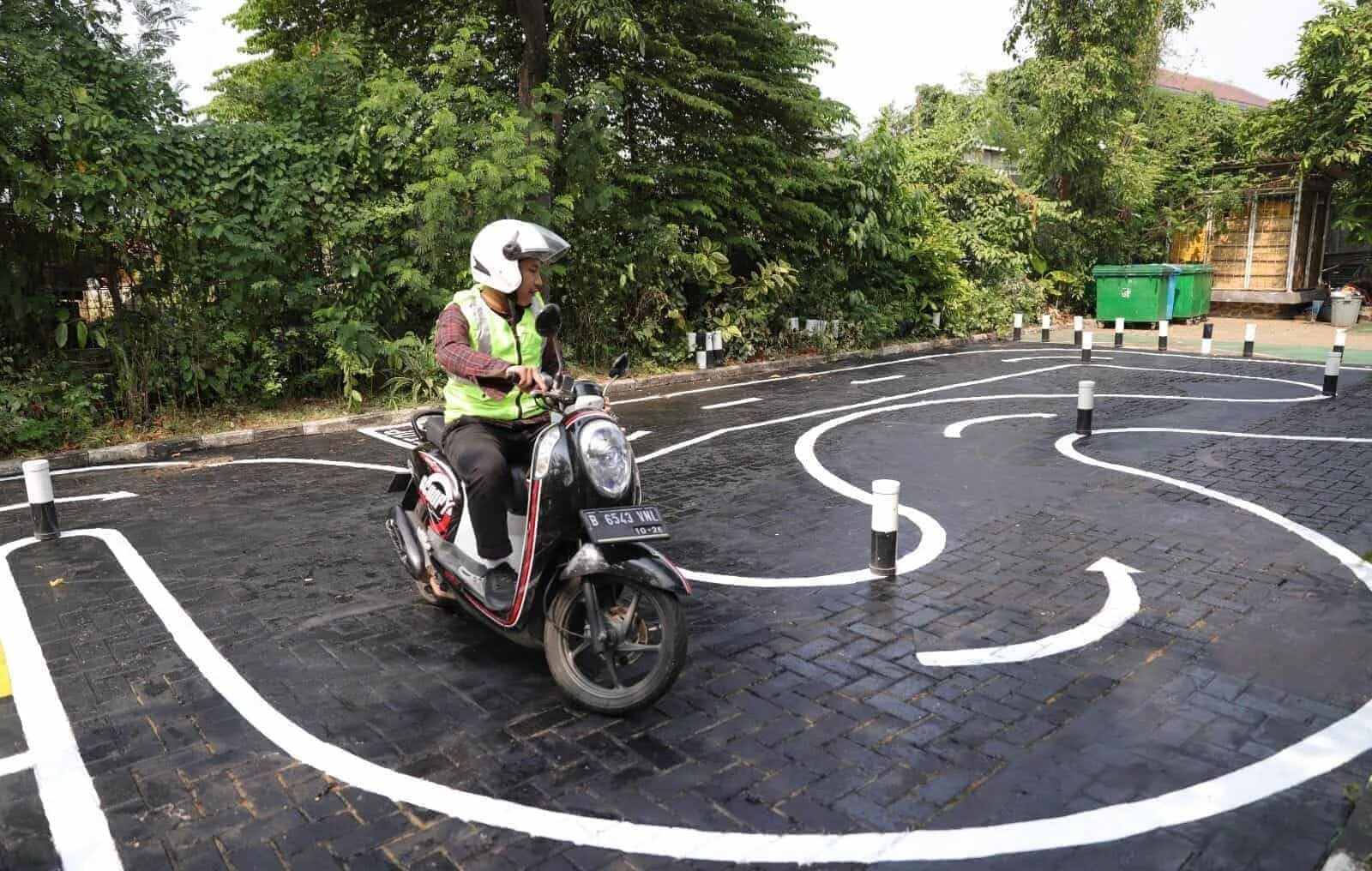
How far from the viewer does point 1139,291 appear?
21328 mm

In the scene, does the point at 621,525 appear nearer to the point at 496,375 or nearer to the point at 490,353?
the point at 496,375

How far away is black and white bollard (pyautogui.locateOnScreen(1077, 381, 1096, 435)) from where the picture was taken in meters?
9.62

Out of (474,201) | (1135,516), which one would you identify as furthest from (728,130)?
(1135,516)

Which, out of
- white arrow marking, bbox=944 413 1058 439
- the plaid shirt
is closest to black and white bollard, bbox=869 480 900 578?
the plaid shirt

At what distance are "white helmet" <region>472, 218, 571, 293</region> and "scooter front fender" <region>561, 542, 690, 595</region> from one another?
1.36m

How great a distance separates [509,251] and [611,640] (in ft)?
6.14

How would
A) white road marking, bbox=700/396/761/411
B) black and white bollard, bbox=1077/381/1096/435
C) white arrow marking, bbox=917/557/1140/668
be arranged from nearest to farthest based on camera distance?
1. white arrow marking, bbox=917/557/1140/668
2. black and white bollard, bbox=1077/381/1096/435
3. white road marking, bbox=700/396/761/411

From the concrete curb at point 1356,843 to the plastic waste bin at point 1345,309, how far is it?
2168 centimetres

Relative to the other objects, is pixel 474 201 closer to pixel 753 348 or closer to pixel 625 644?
pixel 753 348

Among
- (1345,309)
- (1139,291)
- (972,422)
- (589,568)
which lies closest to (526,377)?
(589,568)

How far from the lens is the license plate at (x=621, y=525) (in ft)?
12.7

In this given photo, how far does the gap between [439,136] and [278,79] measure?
2214 millimetres

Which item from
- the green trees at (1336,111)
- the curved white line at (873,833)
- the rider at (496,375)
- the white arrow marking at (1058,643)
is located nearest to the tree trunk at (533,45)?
the rider at (496,375)

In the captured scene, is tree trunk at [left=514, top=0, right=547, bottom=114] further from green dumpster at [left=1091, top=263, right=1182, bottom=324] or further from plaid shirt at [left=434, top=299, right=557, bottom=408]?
green dumpster at [left=1091, top=263, right=1182, bottom=324]
